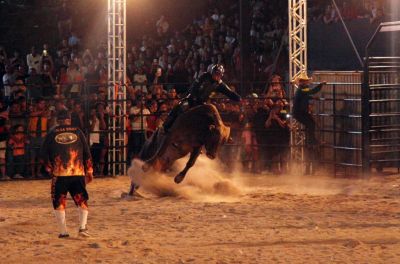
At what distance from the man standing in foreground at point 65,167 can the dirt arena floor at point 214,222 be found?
38 cm

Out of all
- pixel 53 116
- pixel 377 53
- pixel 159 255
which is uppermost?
pixel 377 53

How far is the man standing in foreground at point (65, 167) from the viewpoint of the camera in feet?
39.5

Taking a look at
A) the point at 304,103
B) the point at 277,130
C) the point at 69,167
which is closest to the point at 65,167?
the point at 69,167

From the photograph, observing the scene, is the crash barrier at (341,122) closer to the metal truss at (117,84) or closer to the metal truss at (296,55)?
the metal truss at (296,55)

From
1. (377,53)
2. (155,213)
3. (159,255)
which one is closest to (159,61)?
(377,53)

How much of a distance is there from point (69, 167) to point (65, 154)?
0.17 metres

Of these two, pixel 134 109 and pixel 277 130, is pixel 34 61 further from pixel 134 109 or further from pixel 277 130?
pixel 277 130

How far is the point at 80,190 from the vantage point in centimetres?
1212

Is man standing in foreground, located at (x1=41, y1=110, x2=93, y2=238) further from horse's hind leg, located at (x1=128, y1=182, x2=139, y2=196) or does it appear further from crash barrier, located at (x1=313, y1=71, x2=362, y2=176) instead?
crash barrier, located at (x1=313, y1=71, x2=362, y2=176)

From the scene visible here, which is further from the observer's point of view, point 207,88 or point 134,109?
point 134,109

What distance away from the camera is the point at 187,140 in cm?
1638

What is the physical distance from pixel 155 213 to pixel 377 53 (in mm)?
10839

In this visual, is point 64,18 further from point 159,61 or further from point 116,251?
point 116,251

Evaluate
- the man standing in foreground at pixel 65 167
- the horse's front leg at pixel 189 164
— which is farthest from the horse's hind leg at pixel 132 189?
the man standing in foreground at pixel 65 167
